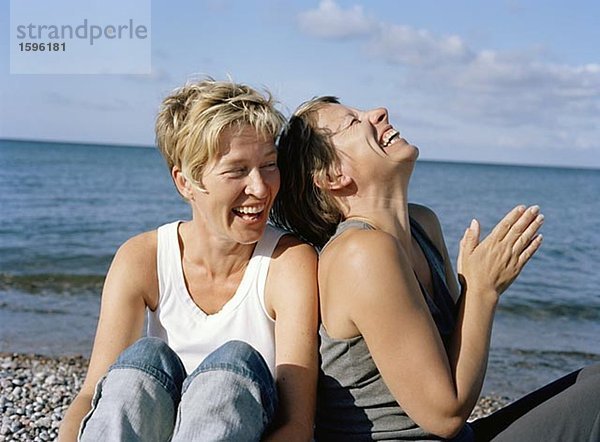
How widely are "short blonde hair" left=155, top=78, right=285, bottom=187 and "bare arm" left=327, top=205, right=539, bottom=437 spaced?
686mm

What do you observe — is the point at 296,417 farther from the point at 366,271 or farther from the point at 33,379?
the point at 33,379

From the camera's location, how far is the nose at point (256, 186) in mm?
3414

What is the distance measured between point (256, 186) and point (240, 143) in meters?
0.19

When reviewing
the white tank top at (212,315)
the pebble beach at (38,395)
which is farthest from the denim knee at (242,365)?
the pebble beach at (38,395)

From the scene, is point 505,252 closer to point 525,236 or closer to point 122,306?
point 525,236

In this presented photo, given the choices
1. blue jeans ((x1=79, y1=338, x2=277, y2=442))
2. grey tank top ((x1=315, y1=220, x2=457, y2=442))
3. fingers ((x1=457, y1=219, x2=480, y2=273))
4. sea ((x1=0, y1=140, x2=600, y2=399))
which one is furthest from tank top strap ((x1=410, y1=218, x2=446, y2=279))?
sea ((x1=0, y1=140, x2=600, y2=399))

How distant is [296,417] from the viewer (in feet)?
10.7

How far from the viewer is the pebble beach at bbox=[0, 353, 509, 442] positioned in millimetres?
6363

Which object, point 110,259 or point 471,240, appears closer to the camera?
point 471,240

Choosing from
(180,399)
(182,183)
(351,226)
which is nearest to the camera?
(180,399)

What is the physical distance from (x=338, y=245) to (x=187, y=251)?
2.93 feet

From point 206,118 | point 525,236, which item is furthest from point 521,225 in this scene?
point 206,118

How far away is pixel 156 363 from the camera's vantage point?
10.1ft

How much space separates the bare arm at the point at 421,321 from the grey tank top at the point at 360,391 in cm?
13
